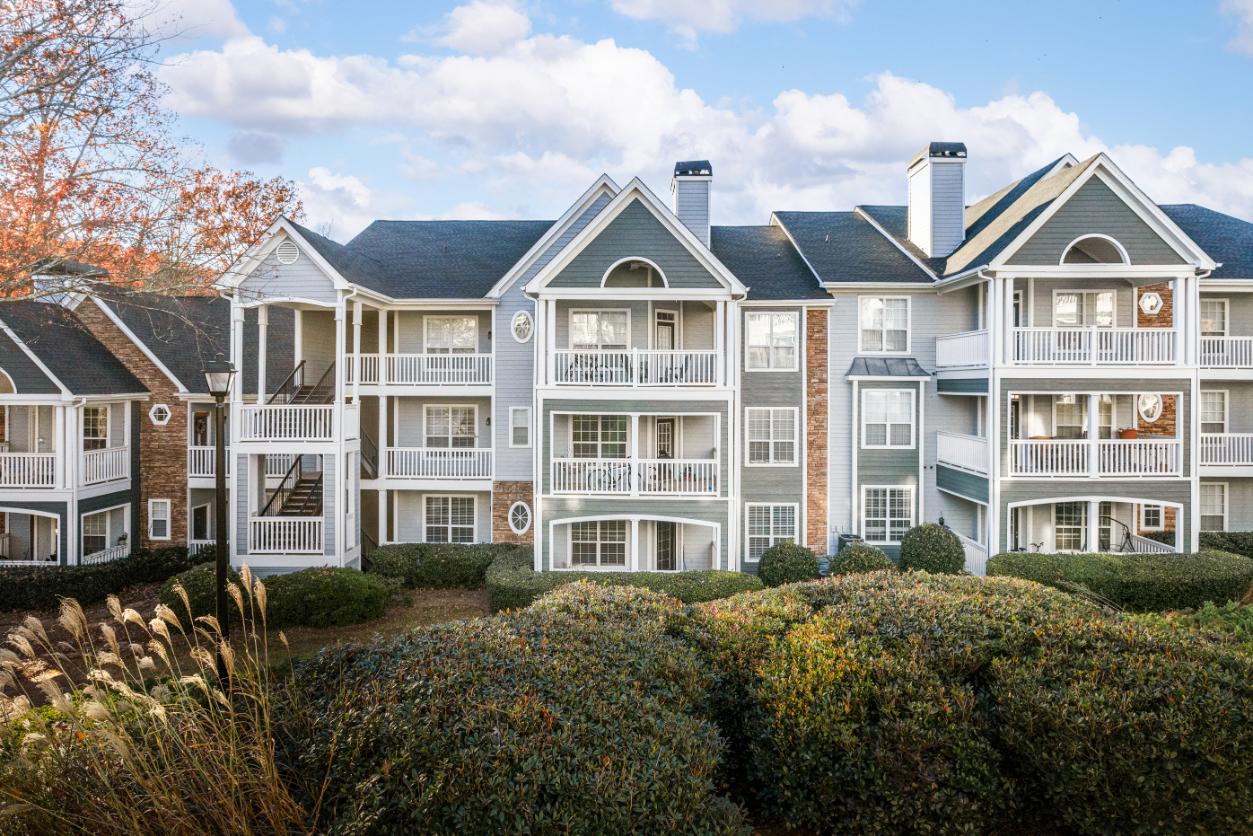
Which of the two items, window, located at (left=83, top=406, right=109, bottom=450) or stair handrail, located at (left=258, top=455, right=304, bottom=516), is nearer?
stair handrail, located at (left=258, top=455, right=304, bottom=516)

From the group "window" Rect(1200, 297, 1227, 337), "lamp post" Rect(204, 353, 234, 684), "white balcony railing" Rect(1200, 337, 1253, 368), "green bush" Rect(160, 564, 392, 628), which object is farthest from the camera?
"window" Rect(1200, 297, 1227, 337)

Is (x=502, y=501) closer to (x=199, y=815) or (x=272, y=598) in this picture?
(x=272, y=598)

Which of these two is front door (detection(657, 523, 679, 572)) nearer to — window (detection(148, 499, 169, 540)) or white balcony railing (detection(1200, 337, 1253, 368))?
window (detection(148, 499, 169, 540))

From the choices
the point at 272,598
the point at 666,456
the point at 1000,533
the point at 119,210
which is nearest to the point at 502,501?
the point at 666,456

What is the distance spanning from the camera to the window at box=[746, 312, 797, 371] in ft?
65.4

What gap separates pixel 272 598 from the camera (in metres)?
14.6

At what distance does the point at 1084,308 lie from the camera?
19312 millimetres

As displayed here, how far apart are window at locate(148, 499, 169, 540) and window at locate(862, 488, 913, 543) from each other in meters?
20.0

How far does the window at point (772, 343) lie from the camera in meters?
19.9

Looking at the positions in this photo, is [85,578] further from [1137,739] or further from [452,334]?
[1137,739]

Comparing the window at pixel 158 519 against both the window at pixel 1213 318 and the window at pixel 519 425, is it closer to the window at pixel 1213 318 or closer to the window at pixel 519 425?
the window at pixel 519 425

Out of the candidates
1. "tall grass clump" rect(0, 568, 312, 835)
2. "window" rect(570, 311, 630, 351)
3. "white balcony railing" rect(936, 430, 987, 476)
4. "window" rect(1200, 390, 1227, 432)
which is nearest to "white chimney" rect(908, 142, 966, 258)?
"white balcony railing" rect(936, 430, 987, 476)

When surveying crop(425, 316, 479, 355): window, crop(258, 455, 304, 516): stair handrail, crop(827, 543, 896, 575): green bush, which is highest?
crop(425, 316, 479, 355): window

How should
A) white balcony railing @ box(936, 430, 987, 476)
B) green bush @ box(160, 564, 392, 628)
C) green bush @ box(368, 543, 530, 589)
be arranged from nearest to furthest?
1. green bush @ box(160, 564, 392, 628)
2. white balcony railing @ box(936, 430, 987, 476)
3. green bush @ box(368, 543, 530, 589)
